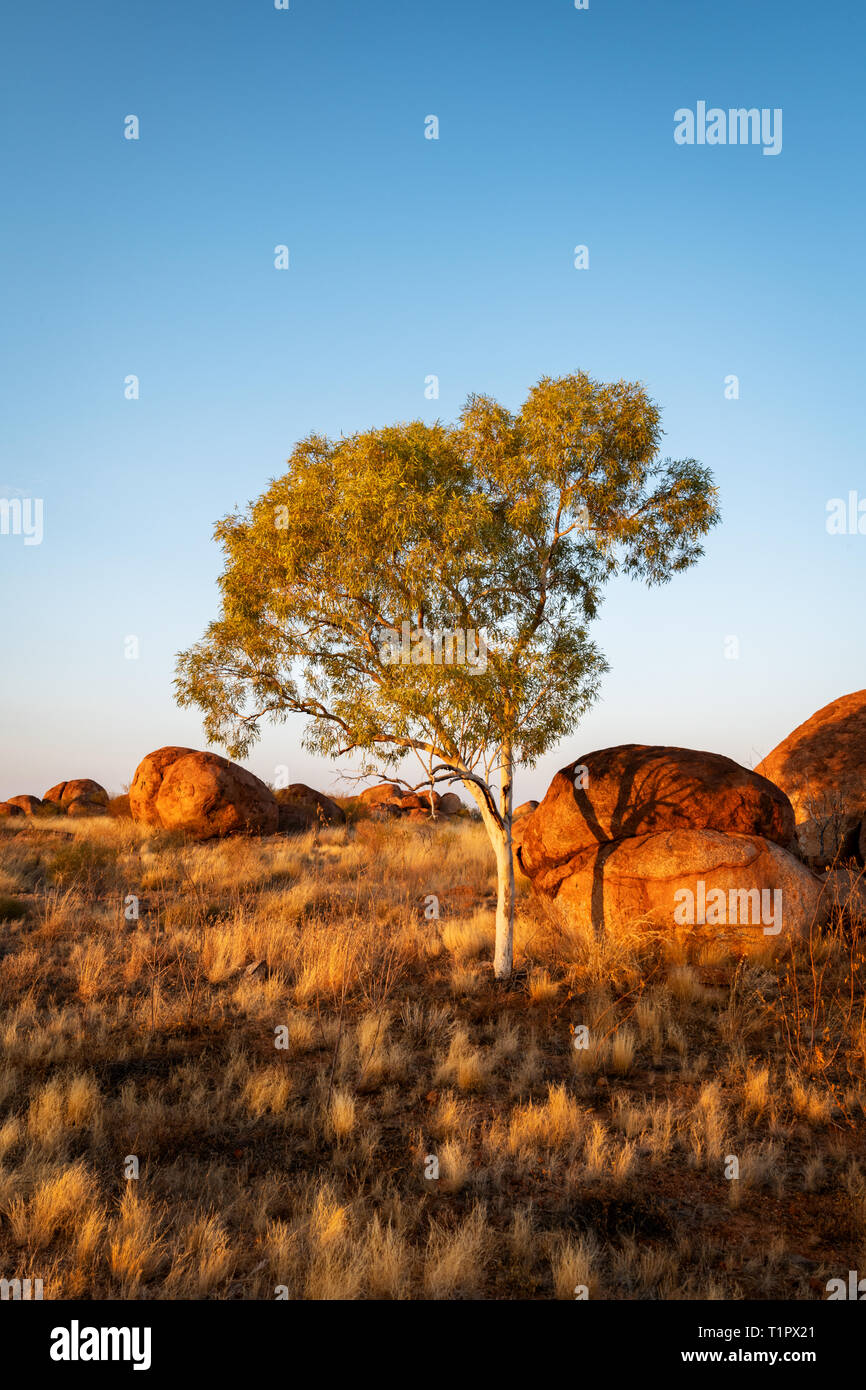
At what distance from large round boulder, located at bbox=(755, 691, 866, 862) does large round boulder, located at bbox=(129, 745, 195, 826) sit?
18.5 metres

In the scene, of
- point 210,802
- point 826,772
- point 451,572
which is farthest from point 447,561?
point 210,802

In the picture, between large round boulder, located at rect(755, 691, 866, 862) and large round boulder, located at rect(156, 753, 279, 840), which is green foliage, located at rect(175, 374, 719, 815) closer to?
large round boulder, located at rect(755, 691, 866, 862)

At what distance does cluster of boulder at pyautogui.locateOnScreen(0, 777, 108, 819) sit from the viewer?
3375cm

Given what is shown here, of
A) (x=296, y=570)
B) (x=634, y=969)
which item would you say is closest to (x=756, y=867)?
(x=634, y=969)

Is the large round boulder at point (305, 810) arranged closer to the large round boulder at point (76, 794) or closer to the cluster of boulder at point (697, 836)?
the large round boulder at point (76, 794)

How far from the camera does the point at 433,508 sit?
34.7ft

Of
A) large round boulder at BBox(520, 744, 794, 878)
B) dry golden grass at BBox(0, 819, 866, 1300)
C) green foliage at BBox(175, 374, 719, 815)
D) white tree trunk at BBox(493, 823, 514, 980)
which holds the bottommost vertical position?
dry golden grass at BBox(0, 819, 866, 1300)

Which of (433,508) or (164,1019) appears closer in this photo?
(164,1019)

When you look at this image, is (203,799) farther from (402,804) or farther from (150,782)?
(402,804)

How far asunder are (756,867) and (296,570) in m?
8.31

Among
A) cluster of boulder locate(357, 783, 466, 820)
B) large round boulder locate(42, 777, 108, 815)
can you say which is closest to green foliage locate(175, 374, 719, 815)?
cluster of boulder locate(357, 783, 466, 820)

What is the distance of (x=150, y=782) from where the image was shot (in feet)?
87.2

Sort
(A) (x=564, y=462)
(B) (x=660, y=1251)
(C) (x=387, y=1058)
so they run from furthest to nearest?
1. (A) (x=564, y=462)
2. (C) (x=387, y=1058)
3. (B) (x=660, y=1251)
